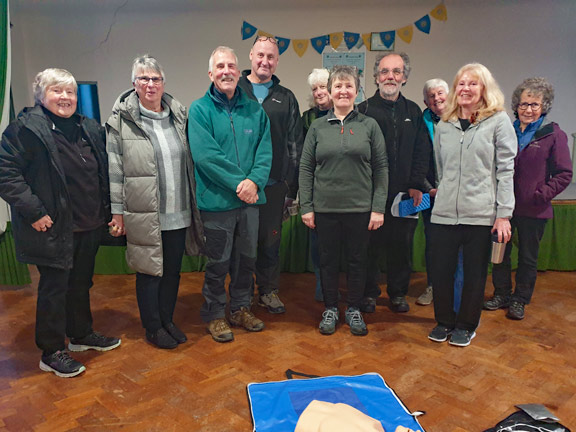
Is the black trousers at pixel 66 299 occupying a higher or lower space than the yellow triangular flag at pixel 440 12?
lower

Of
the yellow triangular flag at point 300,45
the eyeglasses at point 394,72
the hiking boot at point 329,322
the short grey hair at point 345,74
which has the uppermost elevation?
the yellow triangular flag at point 300,45

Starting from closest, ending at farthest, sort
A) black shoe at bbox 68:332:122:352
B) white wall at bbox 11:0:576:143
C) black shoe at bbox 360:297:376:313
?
black shoe at bbox 68:332:122:352 → black shoe at bbox 360:297:376:313 → white wall at bbox 11:0:576:143

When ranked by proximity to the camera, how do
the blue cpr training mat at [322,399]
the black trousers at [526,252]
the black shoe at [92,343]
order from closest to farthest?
the blue cpr training mat at [322,399] < the black shoe at [92,343] < the black trousers at [526,252]

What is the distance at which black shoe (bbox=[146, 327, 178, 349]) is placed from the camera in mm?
2384

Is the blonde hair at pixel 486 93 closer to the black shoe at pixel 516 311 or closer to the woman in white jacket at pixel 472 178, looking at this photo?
the woman in white jacket at pixel 472 178

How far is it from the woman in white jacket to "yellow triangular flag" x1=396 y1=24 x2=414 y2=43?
2.28m

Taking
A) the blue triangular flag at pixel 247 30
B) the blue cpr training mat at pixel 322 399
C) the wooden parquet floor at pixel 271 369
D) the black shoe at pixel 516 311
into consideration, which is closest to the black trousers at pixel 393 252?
the wooden parquet floor at pixel 271 369

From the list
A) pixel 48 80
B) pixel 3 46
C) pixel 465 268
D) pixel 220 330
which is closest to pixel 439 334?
pixel 465 268

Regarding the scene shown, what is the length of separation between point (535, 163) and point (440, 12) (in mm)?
2238

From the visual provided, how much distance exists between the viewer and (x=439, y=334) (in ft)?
8.08

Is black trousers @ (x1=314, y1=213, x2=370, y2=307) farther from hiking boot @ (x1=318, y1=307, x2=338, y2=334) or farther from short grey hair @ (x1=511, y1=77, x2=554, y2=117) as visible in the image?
short grey hair @ (x1=511, y1=77, x2=554, y2=117)

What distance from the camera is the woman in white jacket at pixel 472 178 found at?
217cm

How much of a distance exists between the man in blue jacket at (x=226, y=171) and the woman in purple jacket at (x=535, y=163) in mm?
1509

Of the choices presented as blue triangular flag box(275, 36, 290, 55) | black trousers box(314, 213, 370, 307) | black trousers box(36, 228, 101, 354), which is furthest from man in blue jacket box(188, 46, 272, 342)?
blue triangular flag box(275, 36, 290, 55)
